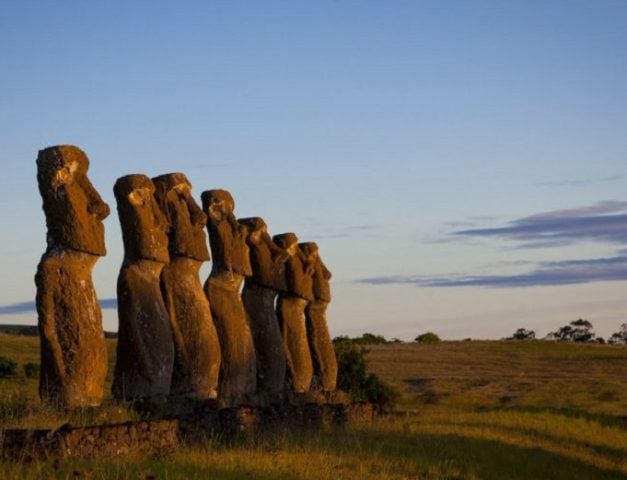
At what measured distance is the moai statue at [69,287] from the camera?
14.7 metres

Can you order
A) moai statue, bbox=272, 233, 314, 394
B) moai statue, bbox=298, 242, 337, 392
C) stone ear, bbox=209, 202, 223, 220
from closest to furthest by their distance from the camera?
stone ear, bbox=209, 202, 223, 220 < moai statue, bbox=272, 233, 314, 394 < moai statue, bbox=298, 242, 337, 392

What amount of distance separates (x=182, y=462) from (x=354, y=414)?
874 cm

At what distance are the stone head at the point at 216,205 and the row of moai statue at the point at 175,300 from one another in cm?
2

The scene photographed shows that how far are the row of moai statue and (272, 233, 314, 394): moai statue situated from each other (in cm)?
2

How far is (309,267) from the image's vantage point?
23.9 meters

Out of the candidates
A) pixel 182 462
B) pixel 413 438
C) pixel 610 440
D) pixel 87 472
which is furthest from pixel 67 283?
pixel 610 440

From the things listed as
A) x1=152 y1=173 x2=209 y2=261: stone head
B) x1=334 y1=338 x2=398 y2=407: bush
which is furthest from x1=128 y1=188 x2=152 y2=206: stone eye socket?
x1=334 y1=338 x2=398 y2=407: bush

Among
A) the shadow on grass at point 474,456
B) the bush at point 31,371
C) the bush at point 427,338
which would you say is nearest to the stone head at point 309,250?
the shadow on grass at point 474,456

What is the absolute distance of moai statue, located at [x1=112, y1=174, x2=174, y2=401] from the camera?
1628cm

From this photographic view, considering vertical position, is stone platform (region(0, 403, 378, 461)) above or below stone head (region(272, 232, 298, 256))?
below

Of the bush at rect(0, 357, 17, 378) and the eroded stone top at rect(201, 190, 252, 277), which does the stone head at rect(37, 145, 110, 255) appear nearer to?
the eroded stone top at rect(201, 190, 252, 277)

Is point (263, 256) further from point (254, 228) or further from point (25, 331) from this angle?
point (25, 331)

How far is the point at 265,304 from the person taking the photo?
70.3ft

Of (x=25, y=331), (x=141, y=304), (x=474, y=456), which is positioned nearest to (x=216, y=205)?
(x=141, y=304)
